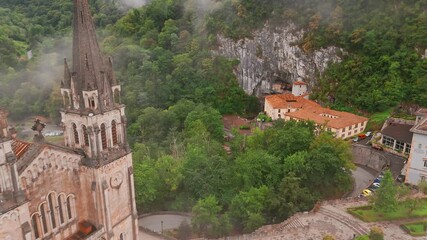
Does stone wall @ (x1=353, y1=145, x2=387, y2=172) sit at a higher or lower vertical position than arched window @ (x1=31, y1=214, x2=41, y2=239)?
lower

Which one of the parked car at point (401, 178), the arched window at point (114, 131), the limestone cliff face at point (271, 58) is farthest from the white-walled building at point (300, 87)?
the arched window at point (114, 131)

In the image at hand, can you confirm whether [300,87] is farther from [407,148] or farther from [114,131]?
[114,131]

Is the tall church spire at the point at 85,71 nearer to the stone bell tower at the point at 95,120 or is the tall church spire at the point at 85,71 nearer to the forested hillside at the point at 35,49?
the stone bell tower at the point at 95,120

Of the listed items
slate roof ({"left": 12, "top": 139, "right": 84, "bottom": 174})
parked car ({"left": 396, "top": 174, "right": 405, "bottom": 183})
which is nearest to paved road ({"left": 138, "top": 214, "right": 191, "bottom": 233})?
slate roof ({"left": 12, "top": 139, "right": 84, "bottom": 174})

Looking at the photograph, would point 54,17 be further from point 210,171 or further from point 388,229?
point 388,229

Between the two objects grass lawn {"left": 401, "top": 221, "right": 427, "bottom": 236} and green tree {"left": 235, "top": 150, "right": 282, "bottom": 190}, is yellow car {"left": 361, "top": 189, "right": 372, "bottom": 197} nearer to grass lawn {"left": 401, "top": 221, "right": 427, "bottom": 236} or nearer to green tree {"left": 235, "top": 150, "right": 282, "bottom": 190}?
grass lawn {"left": 401, "top": 221, "right": 427, "bottom": 236}

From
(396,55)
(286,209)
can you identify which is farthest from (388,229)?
(396,55)
